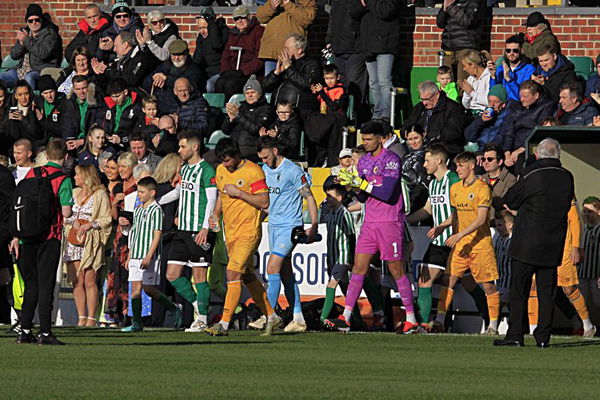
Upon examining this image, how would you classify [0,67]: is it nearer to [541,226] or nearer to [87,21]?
[87,21]

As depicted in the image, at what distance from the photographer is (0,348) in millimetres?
Answer: 14430

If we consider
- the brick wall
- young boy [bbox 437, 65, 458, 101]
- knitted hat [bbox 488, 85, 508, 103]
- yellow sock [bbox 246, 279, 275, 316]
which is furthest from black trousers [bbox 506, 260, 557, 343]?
the brick wall

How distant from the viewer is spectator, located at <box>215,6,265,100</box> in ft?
76.0

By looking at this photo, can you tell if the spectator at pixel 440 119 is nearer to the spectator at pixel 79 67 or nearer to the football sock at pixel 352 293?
the football sock at pixel 352 293

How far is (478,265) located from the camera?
17469 millimetres

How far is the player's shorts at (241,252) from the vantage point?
16.6 metres

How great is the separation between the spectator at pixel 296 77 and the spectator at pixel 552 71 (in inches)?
124

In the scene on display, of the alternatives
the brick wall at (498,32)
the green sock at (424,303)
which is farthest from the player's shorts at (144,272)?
the brick wall at (498,32)

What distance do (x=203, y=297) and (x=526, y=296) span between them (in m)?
4.35

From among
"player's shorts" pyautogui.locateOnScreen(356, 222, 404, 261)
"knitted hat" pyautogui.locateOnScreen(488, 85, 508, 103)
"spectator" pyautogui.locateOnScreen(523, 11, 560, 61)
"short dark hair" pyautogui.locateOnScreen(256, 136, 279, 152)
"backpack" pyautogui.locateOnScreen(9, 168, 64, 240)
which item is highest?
"spectator" pyautogui.locateOnScreen(523, 11, 560, 61)

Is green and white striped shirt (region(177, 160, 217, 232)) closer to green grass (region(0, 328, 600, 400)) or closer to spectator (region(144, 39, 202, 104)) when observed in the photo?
green grass (region(0, 328, 600, 400))

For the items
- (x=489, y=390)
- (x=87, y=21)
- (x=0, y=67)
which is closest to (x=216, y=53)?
(x=87, y=21)

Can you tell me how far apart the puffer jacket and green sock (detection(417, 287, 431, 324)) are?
5856 mm

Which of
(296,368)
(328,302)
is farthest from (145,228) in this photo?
(296,368)
